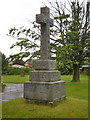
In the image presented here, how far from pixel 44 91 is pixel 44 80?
435mm

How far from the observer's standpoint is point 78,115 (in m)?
6.53

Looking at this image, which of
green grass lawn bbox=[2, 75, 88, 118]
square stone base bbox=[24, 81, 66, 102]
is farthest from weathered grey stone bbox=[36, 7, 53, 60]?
green grass lawn bbox=[2, 75, 88, 118]

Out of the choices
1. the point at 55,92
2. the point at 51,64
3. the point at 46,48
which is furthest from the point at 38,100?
the point at 46,48

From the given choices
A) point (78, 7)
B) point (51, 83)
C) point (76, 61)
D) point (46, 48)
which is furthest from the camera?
point (78, 7)

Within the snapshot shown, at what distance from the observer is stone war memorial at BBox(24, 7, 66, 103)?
7.61 metres

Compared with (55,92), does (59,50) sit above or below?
above

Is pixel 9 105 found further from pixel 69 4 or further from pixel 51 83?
pixel 69 4

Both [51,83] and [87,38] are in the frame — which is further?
[87,38]

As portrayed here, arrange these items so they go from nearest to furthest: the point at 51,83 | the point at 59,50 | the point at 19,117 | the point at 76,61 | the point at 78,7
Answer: the point at 19,117, the point at 51,83, the point at 59,50, the point at 76,61, the point at 78,7

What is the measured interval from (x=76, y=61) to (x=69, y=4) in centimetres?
690

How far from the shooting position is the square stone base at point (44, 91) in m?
7.55

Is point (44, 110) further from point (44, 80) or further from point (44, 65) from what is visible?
point (44, 65)

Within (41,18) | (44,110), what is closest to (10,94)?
(44,110)

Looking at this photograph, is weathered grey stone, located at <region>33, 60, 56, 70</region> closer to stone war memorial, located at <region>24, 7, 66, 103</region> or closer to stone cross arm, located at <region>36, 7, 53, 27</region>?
stone war memorial, located at <region>24, 7, 66, 103</region>
